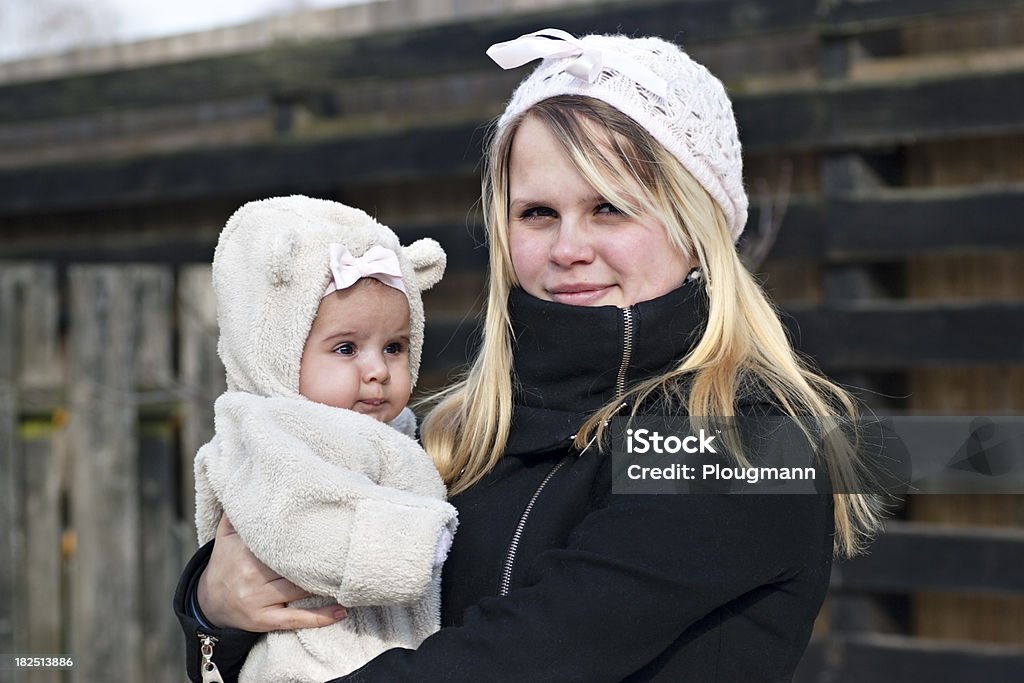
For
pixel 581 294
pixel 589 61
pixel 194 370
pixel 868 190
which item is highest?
pixel 589 61

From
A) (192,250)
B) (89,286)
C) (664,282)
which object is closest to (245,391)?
(664,282)

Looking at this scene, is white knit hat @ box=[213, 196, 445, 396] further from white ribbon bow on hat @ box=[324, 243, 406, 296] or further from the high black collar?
the high black collar

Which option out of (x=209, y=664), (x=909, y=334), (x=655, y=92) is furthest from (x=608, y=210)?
(x=909, y=334)

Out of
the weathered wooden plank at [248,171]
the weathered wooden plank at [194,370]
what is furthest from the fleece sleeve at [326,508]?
the weathered wooden plank at [248,171]

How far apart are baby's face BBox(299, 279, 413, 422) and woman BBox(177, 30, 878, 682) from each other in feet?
0.47

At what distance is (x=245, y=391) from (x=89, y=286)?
7.26 ft

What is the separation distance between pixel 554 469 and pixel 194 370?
242cm

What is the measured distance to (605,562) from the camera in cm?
166

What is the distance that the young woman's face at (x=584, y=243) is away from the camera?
197 centimetres

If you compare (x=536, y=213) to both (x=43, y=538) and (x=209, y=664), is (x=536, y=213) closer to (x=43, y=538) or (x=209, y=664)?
(x=209, y=664)

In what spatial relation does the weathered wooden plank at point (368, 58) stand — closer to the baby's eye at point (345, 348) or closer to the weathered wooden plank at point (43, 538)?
the weathered wooden plank at point (43, 538)

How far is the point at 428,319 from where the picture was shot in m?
4.43

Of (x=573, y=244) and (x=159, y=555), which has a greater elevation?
(x=573, y=244)
